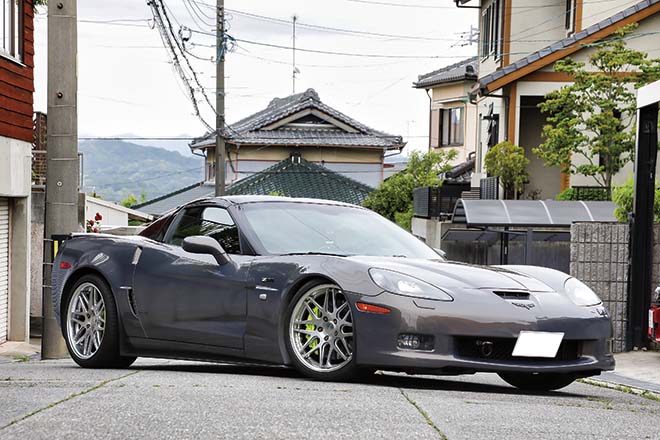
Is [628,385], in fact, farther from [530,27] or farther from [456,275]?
[530,27]

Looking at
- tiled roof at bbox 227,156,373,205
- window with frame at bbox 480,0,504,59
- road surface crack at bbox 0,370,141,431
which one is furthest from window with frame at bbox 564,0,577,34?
road surface crack at bbox 0,370,141,431

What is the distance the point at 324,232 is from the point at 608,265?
6091 millimetres

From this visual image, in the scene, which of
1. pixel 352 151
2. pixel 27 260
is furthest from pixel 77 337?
pixel 352 151

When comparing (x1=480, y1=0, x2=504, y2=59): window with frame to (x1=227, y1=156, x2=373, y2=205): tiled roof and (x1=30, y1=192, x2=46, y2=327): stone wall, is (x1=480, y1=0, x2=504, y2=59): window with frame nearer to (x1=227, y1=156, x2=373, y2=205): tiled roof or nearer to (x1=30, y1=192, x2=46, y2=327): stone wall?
(x1=227, y1=156, x2=373, y2=205): tiled roof

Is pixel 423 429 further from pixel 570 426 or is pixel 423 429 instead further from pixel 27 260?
pixel 27 260

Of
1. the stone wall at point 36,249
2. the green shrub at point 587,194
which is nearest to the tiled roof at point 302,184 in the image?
the green shrub at point 587,194

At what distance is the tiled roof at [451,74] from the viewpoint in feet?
137

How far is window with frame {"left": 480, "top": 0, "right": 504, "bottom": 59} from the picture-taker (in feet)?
99.1

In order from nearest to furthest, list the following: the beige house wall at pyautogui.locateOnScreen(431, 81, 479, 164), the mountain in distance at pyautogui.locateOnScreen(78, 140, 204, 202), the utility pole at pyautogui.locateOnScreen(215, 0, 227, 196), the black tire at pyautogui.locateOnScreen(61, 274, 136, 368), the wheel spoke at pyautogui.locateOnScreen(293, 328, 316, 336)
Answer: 1. the wheel spoke at pyautogui.locateOnScreen(293, 328, 316, 336)
2. the black tire at pyautogui.locateOnScreen(61, 274, 136, 368)
3. the utility pole at pyautogui.locateOnScreen(215, 0, 227, 196)
4. the beige house wall at pyautogui.locateOnScreen(431, 81, 479, 164)
5. the mountain in distance at pyautogui.locateOnScreen(78, 140, 204, 202)

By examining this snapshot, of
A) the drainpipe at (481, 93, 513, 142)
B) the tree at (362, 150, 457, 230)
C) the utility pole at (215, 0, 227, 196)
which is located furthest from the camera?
the tree at (362, 150, 457, 230)

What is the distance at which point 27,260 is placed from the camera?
1766 centimetres

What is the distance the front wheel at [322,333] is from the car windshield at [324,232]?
542mm

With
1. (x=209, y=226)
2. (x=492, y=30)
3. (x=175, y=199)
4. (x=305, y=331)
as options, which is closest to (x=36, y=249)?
(x=209, y=226)

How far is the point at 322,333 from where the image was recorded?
7.02 m
